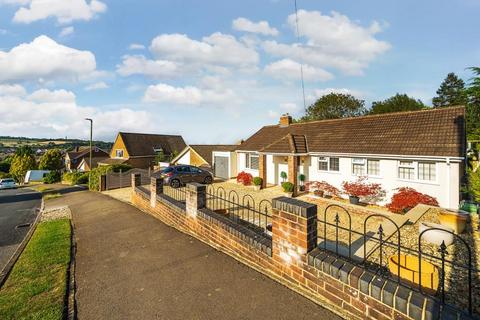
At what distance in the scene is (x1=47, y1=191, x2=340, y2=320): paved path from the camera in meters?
3.60

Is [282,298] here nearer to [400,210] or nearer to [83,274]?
[83,274]

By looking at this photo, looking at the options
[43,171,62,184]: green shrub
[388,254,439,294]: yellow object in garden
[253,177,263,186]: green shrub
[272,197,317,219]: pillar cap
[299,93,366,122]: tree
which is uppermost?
[299,93,366,122]: tree

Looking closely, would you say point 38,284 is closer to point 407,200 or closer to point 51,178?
point 407,200

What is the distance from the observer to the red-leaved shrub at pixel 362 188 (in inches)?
529

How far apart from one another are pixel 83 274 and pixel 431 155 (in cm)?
1411

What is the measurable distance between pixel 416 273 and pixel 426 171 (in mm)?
10793

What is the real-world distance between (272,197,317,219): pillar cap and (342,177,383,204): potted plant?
1107cm

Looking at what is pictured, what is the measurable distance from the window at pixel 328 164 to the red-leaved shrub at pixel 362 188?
171cm

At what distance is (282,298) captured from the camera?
3785 mm

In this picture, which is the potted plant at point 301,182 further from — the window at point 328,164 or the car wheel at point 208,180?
the car wheel at point 208,180

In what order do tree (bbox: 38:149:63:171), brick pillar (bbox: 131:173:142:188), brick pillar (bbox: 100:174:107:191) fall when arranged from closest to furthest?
brick pillar (bbox: 131:173:142:188)
brick pillar (bbox: 100:174:107:191)
tree (bbox: 38:149:63:171)

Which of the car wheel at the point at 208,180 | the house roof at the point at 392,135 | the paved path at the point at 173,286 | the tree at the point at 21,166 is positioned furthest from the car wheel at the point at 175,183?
the tree at the point at 21,166

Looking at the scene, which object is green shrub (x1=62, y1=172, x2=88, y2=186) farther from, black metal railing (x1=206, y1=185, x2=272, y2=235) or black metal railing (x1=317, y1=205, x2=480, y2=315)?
black metal railing (x1=317, y1=205, x2=480, y2=315)

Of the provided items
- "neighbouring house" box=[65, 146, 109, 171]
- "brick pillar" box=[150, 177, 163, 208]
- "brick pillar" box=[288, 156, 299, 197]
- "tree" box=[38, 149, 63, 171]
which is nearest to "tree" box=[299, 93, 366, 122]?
"brick pillar" box=[288, 156, 299, 197]
